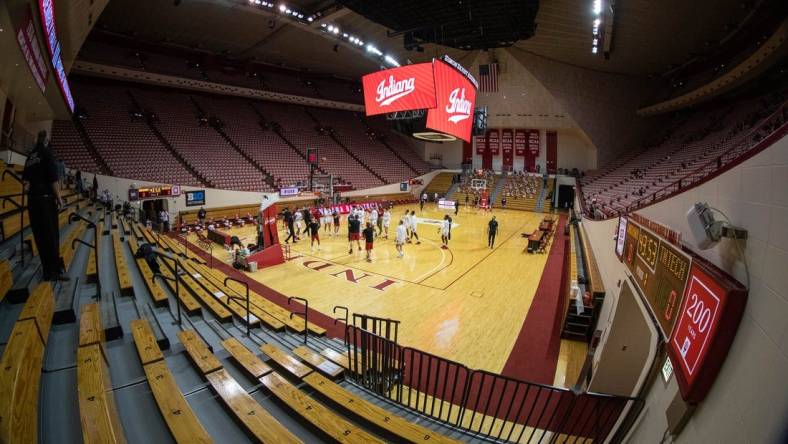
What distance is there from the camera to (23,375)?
2104mm

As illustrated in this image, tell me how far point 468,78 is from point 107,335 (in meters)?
11.4

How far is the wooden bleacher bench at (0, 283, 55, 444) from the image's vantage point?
167 cm

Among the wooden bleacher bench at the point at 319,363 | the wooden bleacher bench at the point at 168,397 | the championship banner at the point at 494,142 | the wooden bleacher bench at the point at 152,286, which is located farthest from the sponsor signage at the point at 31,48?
the championship banner at the point at 494,142

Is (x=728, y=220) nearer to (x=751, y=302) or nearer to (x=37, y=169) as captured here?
(x=751, y=302)

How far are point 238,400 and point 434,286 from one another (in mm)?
7751

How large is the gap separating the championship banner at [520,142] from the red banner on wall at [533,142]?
462mm

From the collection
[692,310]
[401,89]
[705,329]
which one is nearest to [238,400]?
[705,329]

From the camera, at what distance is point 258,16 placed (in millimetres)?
21734

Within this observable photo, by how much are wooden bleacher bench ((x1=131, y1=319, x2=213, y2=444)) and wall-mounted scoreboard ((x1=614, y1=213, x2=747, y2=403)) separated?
3.43 metres

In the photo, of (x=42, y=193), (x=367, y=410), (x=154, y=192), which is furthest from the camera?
(x=154, y=192)

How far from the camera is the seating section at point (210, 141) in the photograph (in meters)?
19.5

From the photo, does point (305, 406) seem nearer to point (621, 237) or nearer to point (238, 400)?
point (238, 400)

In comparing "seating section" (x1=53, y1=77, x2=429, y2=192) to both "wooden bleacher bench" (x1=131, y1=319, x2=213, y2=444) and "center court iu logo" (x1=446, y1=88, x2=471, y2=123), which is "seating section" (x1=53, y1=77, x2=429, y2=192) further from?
"wooden bleacher bench" (x1=131, y1=319, x2=213, y2=444)

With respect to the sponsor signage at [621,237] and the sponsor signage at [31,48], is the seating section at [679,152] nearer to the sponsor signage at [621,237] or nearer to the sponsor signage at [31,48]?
the sponsor signage at [621,237]
